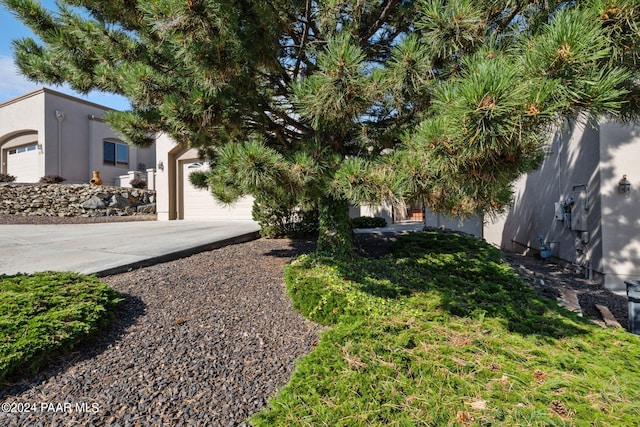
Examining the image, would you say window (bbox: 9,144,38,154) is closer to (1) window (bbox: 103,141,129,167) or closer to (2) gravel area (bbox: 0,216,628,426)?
(1) window (bbox: 103,141,129,167)

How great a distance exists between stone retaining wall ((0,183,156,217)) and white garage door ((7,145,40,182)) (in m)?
3.52

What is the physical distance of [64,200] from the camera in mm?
11883

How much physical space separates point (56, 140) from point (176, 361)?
17229 millimetres

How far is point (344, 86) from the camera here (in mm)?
2512

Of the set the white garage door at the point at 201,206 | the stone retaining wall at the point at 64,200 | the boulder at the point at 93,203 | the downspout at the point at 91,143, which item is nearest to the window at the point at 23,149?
the downspout at the point at 91,143

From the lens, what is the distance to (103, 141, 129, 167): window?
16227 millimetres

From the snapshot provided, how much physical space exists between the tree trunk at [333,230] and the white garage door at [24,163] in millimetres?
16752

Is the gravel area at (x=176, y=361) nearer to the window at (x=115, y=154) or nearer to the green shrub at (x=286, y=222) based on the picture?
the green shrub at (x=286, y=222)

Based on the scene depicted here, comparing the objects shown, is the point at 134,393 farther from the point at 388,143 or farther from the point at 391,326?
the point at 388,143

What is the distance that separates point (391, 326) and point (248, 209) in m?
8.09

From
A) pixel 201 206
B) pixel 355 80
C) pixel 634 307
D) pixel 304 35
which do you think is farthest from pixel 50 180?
pixel 634 307

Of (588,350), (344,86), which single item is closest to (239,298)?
(344,86)

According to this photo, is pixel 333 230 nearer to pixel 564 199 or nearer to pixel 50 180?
pixel 564 199

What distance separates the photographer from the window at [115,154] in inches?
639
